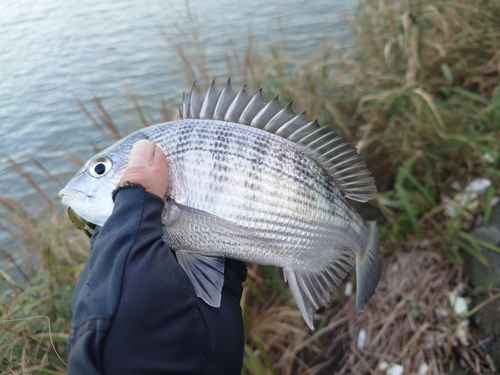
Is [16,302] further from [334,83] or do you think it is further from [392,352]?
[334,83]

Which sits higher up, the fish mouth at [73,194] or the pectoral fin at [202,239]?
the fish mouth at [73,194]

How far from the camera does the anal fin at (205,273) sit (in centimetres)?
168

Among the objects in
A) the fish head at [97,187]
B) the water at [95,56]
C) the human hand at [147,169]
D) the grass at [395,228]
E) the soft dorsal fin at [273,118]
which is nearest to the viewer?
the human hand at [147,169]

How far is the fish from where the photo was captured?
69.8 inches

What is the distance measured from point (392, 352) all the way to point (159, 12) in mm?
7881

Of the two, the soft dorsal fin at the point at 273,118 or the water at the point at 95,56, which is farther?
the water at the point at 95,56

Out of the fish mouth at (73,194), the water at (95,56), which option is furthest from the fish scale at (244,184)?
the water at (95,56)

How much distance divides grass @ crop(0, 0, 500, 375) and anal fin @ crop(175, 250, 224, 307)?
0.90m

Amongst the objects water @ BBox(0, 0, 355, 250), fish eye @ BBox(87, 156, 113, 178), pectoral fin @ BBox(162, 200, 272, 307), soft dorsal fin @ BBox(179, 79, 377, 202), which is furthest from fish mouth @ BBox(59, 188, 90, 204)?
water @ BBox(0, 0, 355, 250)

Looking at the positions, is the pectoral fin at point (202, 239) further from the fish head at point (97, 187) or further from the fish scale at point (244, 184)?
the fish head at point (97, 187)

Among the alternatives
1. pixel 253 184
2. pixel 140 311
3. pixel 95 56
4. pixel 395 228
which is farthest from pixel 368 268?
pixel 95 56

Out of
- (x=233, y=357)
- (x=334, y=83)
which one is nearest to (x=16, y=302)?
(x=233, y=357)

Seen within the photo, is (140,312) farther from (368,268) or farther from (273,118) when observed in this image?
(368,268)

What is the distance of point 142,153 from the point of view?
173 cm
